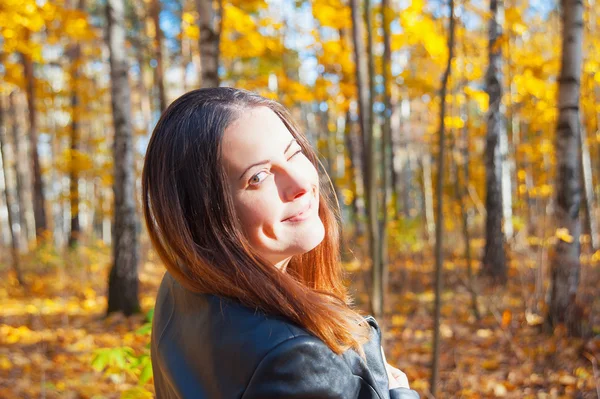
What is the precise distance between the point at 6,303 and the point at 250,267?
8246mm

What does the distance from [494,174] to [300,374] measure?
8052 millimetres

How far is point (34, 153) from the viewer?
11.6 meters

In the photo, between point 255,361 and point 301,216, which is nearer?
point 255,361

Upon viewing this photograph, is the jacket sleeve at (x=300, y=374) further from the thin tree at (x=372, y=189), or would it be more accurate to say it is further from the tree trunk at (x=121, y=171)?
the tree trunk at (x=121, y=171)

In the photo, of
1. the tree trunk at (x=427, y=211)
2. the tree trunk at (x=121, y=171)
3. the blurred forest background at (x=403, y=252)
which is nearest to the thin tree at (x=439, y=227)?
the blurred forest background at (x=403, y=252)

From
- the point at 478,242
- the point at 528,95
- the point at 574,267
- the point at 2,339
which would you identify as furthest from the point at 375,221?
the point at 478,242

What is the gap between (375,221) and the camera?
4148 mm

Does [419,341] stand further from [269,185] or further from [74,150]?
[74,150]

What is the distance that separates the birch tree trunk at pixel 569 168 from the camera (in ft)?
15.8

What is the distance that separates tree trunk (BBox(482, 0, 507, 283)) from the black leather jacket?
718 centimetres

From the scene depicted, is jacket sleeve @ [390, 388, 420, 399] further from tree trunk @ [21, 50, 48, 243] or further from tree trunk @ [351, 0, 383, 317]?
tree trunk @ [21, 50, 48, 243]

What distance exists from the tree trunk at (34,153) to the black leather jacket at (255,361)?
10.0m

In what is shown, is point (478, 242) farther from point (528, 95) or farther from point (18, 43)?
point (18, 43)

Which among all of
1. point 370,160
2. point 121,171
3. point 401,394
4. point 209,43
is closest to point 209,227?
point 401,394
